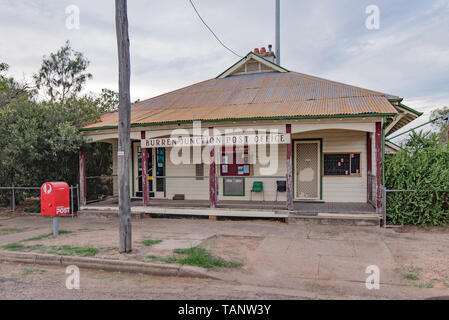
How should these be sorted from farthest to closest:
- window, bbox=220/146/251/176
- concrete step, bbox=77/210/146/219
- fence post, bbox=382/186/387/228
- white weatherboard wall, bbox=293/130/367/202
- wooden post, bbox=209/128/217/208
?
window, bbox=220/146/251/176 < white weatherboard wall, bbox=293/130/367/202 < concrete step, bbox=77/210/146/219 < wooden post, bbox=209/128/217/208 < fence post, bbox=382/186/387/228

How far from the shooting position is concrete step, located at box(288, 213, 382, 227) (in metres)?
9.46

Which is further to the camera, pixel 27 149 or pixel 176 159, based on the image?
pixel 176 159

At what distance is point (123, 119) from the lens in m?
6.89

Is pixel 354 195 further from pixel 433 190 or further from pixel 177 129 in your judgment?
pixel 177 129

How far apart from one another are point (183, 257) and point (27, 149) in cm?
834

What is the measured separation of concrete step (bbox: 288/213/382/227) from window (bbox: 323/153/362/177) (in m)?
2.68

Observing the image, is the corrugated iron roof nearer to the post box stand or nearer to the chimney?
the chimney

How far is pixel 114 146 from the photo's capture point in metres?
14.9

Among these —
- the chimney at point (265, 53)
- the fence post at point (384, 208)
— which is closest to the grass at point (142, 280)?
the fence post at point (384, 208)

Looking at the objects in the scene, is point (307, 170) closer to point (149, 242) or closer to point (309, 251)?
point (309, 251)

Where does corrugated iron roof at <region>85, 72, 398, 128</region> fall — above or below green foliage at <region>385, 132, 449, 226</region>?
above

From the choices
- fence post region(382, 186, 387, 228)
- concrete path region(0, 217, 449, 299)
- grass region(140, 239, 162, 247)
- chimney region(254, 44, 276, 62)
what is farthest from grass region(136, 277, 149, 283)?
chimney region(254, 44, 276, 62)
